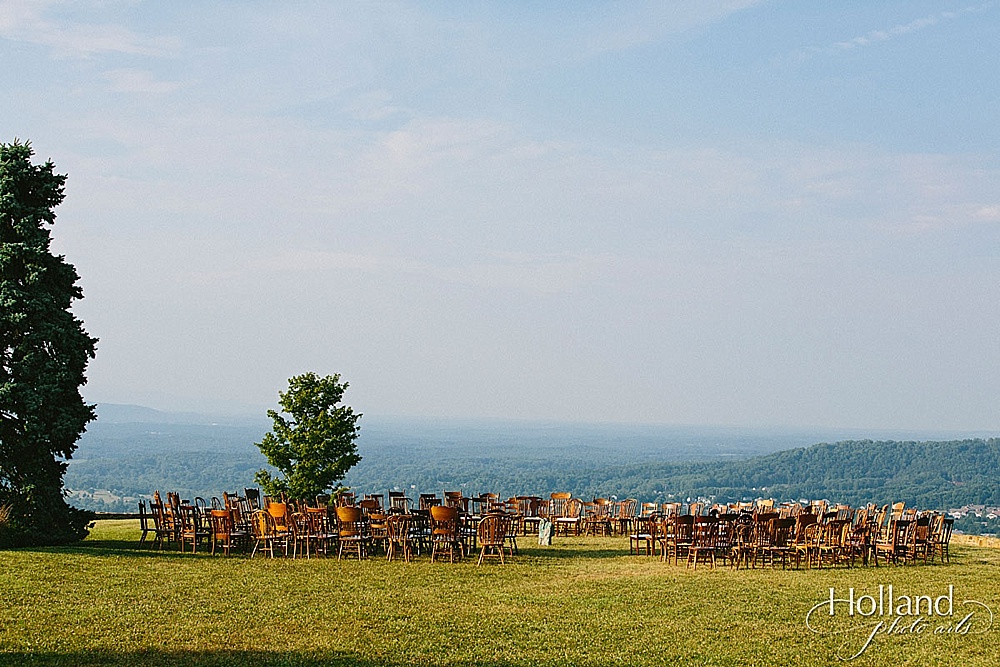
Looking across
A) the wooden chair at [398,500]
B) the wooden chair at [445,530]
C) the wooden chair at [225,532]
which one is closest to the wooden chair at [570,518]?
the wooden chair at [398,500]

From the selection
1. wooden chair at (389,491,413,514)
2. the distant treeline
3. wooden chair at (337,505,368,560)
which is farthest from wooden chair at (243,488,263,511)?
the distant treeline

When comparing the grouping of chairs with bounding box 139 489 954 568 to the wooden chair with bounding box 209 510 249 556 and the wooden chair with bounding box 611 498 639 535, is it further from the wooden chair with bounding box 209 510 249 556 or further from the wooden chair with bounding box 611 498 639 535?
the wooden chair with bounding box 611 498 639 535

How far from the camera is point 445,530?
776 inches

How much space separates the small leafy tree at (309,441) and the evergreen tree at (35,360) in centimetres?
616

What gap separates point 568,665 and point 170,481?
140 m

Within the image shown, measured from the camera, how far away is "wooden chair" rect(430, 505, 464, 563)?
19.6 metres

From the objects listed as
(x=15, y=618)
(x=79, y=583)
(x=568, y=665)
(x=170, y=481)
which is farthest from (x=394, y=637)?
(x=170, y=481)

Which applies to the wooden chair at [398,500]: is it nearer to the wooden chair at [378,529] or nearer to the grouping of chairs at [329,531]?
the grouping of chairs at [329,531]

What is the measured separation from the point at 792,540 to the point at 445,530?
6978mm

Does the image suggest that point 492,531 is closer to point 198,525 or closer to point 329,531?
point 329,531

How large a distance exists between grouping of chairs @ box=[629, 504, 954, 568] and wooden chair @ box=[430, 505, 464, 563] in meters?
4.17

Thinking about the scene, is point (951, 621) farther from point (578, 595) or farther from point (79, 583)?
point (79, 583)

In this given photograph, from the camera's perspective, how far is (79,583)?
1535 cm

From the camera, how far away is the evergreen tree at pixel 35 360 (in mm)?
20125
